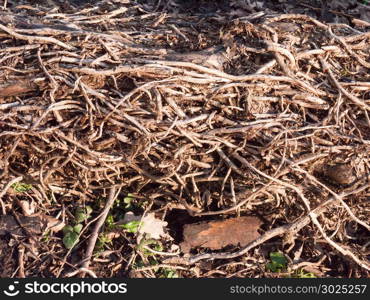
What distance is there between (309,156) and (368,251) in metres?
0.62

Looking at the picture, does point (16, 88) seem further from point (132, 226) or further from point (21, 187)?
point (132, 226)

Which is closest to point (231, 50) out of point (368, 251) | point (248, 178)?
point (248, 178)

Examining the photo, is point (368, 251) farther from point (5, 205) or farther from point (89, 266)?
point (5, 205)

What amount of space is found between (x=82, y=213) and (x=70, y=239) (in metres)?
0.16

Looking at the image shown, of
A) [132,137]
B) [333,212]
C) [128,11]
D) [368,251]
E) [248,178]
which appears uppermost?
[128,11]

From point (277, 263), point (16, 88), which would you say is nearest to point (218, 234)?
point (277, 263)

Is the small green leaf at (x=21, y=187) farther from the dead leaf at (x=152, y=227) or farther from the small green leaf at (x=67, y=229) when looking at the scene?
the dead leaf at (x=152, y=227)

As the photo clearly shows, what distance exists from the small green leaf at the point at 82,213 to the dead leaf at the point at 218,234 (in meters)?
0.51

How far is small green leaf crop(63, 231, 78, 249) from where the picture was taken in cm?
244

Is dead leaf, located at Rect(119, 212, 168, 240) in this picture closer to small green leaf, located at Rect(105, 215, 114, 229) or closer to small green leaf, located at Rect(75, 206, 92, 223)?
small green leaf, located at Rect(105, 215, 114, 229)

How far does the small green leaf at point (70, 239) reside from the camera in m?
2.44

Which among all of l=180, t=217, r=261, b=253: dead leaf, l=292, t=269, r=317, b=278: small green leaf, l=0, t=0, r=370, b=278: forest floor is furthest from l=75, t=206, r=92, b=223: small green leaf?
l=292, t=269, r=317, b=278: small green leaf

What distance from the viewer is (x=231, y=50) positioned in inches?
103

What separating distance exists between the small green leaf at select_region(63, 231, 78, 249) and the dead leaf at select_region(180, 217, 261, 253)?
1.77 ft
